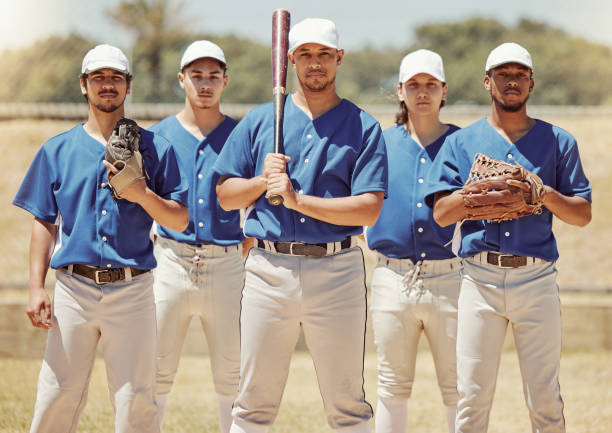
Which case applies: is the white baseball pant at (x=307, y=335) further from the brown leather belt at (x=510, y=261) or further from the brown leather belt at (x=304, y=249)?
the brown leather belt at (x=510, y=261)

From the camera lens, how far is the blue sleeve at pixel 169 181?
430cm

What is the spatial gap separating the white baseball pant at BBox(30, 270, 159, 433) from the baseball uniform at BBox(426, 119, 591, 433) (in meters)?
1.58

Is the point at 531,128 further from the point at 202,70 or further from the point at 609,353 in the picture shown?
the point at 609,353

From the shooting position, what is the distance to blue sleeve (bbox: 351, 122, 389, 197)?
4.02 metres

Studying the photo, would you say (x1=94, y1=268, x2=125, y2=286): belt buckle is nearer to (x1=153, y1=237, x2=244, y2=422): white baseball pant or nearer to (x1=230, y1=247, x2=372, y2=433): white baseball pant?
(x1=230, y1=247, x2=372, y2=433): white baseball pant

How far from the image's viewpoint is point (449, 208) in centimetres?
437

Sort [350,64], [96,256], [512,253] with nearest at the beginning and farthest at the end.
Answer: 1. [96,256]
2. [512,253]
3. [350,64]

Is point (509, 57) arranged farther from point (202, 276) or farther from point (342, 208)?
point (202, 276)

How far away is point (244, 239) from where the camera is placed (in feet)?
17.5

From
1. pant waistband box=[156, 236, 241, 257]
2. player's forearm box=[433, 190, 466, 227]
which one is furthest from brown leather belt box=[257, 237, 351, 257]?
pant waistband box=[156, 236, 241, 257]

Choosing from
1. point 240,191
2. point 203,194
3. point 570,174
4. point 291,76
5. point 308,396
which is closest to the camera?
point 240,191

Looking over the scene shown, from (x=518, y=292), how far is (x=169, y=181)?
5.93 feet

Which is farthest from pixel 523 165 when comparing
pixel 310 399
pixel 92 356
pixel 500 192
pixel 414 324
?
pixel 310 399

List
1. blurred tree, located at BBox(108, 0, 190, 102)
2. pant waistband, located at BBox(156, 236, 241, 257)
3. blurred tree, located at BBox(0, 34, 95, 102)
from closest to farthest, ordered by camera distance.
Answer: pant waistband, located at BBox(156, 236, 241, 257)
blurred tree, located at BBox(0, 34, 95, 102)
blurred tree, located at BBox(108, 0, 190, 102)
